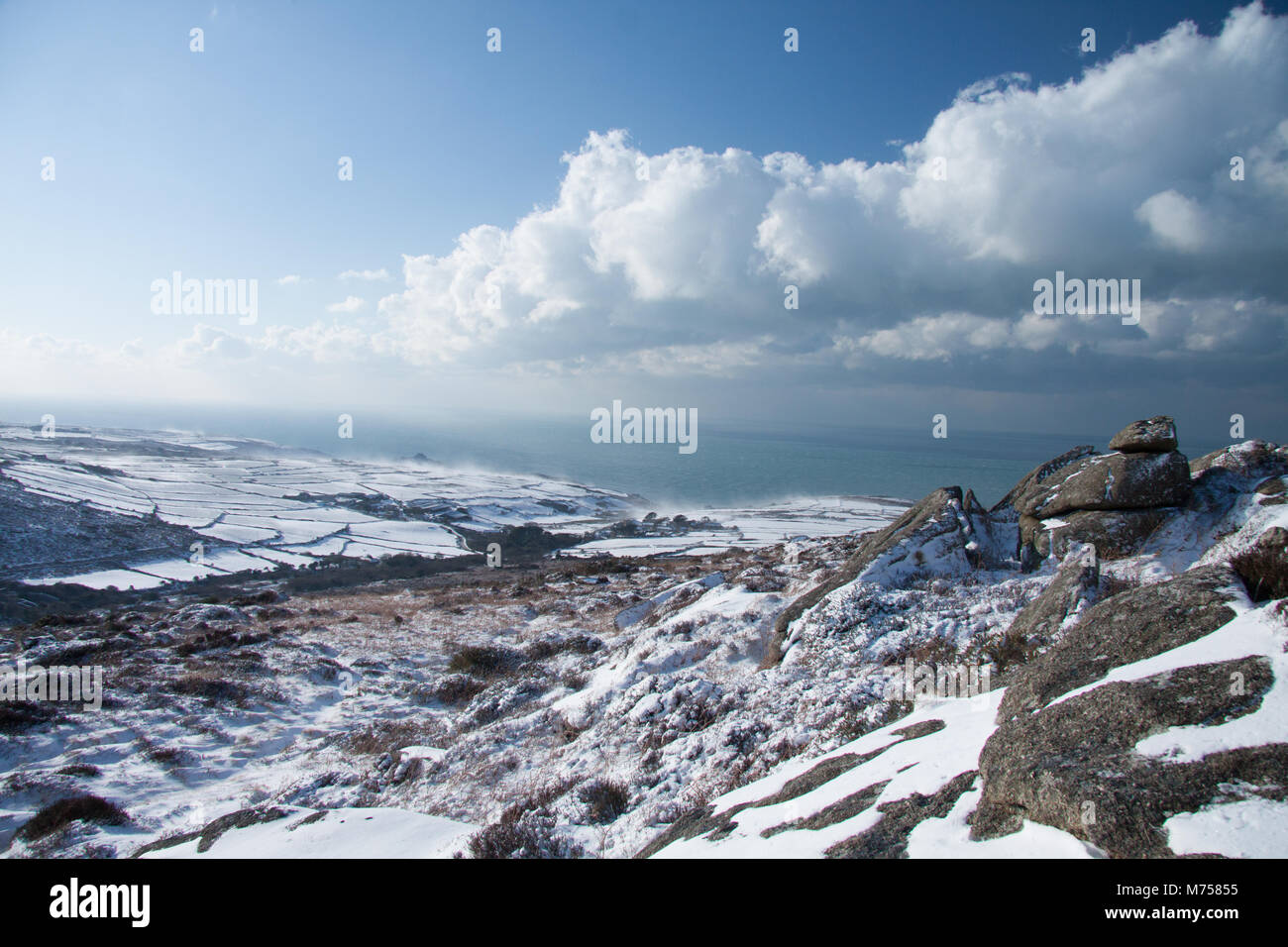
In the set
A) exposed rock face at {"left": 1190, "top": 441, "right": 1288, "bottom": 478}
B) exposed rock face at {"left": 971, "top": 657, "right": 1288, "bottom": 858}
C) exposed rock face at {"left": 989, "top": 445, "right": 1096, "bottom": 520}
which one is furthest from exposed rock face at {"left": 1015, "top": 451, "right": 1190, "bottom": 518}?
exposed rock face at {"left": 971, "top": 657, "right": 1288, "bottom": 858}

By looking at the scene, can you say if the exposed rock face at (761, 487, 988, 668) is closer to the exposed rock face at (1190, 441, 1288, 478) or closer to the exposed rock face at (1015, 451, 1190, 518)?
the exposed rock face at (1015, 451, 1190, 518)

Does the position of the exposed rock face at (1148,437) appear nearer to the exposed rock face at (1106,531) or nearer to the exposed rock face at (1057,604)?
the exposed rock face at (1106,531)

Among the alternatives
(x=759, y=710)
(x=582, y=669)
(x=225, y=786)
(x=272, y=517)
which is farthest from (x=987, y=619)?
(x=272, y=517)

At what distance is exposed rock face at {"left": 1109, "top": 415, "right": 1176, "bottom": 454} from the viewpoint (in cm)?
1362

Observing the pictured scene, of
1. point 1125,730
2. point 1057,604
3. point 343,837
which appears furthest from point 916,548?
point 343,837

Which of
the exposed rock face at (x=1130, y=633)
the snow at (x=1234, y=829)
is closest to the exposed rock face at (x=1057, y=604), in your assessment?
the exposed rock face at (x=1130, y=633)

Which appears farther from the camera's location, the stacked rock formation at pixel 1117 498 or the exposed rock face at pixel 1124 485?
the exposed rock face at pixel 1124 485

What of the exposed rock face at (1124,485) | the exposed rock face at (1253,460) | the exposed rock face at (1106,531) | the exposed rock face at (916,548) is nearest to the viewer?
the exposed rock face at (1106,531)

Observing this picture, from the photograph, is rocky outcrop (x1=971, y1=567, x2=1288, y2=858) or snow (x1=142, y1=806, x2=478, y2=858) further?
snow (x1=142, y1=806, x2=478, y2=858)

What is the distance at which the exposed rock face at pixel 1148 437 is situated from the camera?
13617 millimetres

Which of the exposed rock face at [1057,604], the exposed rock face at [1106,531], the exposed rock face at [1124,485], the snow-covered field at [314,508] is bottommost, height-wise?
the snow-covered field at [314,508]

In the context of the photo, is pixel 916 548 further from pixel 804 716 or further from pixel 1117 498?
pixel 804 716
